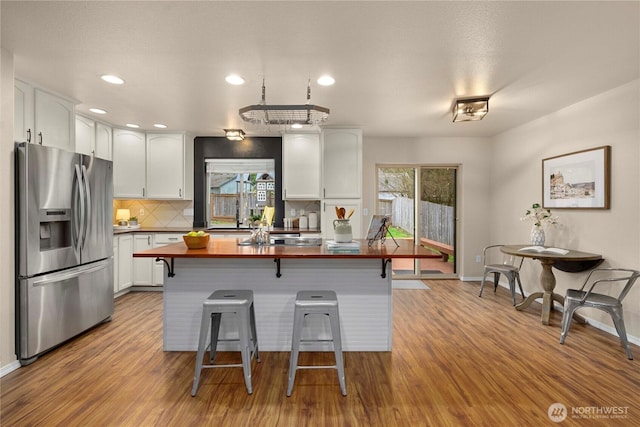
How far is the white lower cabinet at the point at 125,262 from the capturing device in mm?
4465

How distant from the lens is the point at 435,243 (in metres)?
5.71

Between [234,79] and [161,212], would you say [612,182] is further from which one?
[161,212]

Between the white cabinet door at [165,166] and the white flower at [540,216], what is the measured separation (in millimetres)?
4858

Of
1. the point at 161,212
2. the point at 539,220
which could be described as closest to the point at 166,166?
the point at 161,212

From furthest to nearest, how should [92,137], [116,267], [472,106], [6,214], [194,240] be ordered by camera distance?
1. [116,267]
2. [92,137]
3. [472,106]
4. [194,240]
5. [6,214]

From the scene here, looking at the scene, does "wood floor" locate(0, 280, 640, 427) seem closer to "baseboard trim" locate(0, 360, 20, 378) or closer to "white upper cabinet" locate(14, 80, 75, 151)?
"baseboard trim" locate(0, 360, 20, 378)

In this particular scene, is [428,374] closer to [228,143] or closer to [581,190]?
[581,190]

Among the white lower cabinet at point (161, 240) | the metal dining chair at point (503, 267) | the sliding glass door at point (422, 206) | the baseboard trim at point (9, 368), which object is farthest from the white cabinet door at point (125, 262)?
the metal dining chair at point (503, 267)

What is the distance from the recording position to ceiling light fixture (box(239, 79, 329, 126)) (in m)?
2.45

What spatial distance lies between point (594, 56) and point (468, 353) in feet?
8.40

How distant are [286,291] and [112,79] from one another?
2.45 metres

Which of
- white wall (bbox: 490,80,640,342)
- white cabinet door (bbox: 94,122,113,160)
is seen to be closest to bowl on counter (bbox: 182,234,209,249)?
white cabinet door (bbox: 94,122,113,160)

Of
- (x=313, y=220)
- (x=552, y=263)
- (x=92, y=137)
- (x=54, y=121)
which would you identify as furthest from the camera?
(x=313, y=220)

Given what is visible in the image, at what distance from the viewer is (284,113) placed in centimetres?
255
